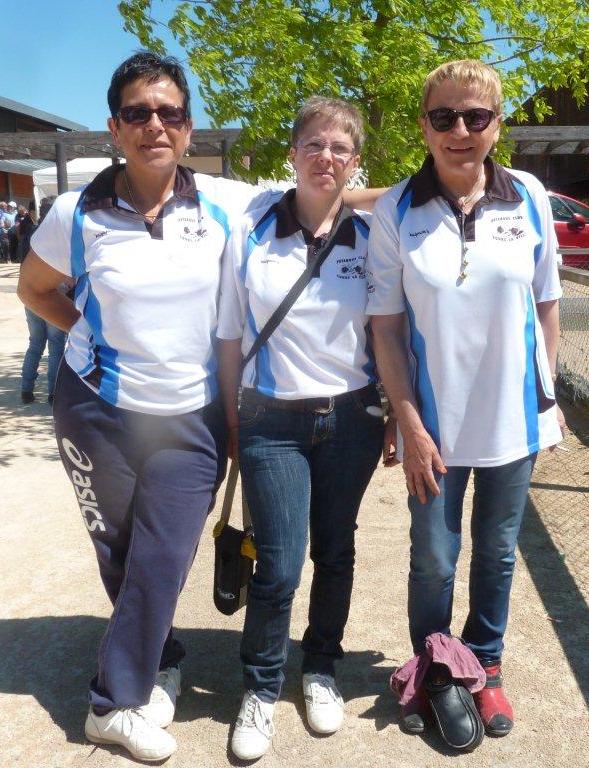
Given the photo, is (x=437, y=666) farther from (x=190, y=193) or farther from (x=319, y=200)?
(x=190, y=193)

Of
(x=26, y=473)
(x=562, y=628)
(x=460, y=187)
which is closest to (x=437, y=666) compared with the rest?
(x=562, y=628)

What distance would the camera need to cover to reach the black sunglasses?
97.0 inches

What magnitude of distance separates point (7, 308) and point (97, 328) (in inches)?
532

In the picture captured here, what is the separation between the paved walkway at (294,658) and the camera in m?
2.68

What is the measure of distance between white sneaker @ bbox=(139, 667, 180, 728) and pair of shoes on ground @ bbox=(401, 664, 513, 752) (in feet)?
2.68

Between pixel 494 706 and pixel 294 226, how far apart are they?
5.83 feet

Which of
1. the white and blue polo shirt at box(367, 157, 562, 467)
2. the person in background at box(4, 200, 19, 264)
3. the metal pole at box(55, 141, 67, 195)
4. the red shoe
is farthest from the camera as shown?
the person in background at box(4, 200, 19, 264)

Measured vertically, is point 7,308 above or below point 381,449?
below

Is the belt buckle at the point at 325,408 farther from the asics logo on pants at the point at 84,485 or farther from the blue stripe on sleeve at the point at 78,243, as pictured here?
the blue stripe on sleeve at the point at 78,243

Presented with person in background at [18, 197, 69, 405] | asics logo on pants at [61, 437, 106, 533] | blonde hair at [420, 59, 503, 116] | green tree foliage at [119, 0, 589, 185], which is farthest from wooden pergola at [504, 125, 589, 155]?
asics logo on pants at [61, 437, 106, 533]

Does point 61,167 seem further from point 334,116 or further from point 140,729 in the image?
point 140,729

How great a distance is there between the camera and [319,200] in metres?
2.61

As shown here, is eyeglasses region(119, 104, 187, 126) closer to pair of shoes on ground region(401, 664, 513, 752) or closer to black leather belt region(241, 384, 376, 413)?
black leather belt region(241, 384, 376, 413)

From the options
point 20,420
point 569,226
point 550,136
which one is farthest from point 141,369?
point 569,226
